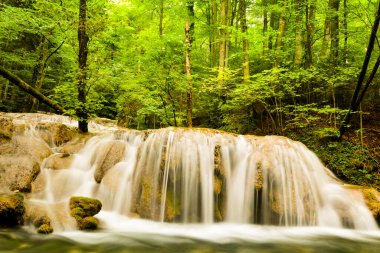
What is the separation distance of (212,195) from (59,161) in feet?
14.8

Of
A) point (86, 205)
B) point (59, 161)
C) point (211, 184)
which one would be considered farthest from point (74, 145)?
point (211, 184)

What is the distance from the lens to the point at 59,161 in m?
8.04

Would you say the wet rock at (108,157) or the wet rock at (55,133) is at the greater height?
the wet rock at (55,133)

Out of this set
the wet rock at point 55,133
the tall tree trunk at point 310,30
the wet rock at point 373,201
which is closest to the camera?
the wet rock at point 373,201

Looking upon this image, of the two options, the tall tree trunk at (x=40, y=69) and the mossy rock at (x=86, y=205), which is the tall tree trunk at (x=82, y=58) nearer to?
the mossy rock at (x=86, y=205)

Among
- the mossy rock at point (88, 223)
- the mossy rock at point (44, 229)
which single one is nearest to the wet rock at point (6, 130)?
the mossy rock at point (44, 229)

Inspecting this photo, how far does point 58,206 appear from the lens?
→ 5.85 m

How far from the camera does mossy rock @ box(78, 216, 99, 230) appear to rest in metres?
5.49

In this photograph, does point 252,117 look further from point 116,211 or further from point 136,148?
point 116,211

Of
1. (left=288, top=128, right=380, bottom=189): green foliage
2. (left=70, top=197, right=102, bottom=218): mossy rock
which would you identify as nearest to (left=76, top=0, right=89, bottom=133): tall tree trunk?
(left=70, top=197, right=102, bottom=218): mossy rock

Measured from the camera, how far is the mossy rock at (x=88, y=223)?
549 centimetres

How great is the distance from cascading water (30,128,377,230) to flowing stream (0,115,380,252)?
24mm

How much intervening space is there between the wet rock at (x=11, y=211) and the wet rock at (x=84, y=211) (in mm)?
911

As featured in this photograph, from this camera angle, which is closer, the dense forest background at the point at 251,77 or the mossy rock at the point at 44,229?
the mossy rock at the point at 44,229
